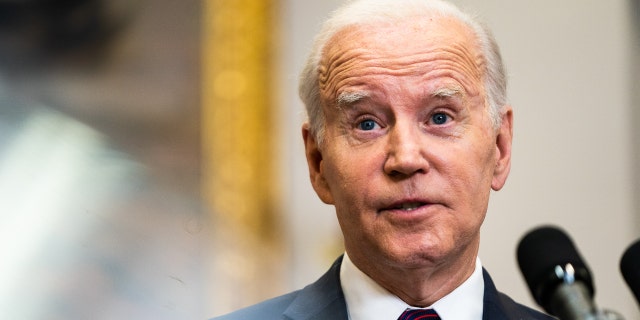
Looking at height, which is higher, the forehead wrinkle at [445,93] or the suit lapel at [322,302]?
the forehead wrinkle at [445,93]

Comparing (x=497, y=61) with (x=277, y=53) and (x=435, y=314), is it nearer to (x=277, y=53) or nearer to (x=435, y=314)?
(x=435, y=314)

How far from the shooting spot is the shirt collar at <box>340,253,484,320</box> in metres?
2.08

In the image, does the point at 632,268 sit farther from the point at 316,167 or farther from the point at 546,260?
the point at 316,167

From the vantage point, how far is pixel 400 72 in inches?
79.0

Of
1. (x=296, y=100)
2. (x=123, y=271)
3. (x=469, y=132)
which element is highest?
(x=469, y=132)

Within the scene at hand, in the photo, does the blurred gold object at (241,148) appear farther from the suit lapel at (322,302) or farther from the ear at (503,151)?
the ear at (503,151)

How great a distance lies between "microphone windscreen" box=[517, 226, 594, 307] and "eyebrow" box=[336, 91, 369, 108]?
52 cm

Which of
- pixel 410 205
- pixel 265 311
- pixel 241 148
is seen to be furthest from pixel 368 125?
pixel 241 148

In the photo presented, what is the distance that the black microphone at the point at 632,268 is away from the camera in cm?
154

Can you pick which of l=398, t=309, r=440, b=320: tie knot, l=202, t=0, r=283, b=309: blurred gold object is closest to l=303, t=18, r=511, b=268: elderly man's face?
l=398, t=309, r=440, b=320: tie knot

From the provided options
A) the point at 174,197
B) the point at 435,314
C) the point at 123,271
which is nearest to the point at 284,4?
the point at 174,197

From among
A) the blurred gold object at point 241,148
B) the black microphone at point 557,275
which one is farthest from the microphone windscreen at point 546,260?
the blurred gold object at point 241,148

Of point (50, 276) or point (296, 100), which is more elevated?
point (296, 100)

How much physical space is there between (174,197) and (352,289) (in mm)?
1122
